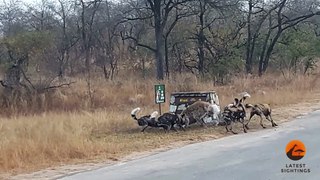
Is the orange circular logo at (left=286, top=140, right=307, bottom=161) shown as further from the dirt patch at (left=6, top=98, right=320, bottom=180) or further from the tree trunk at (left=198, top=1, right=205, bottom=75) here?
the tree trunk at (left=198, top=1, right=205, bottom=75)

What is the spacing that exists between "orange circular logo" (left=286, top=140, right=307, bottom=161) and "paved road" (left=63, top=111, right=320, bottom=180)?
11 centimetres

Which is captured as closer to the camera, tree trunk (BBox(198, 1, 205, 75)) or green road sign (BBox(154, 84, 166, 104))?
green road sign (BBox(154, 84, 166, 104))

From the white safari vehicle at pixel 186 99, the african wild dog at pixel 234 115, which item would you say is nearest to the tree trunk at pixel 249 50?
the white safari vehicle at pixel 186 99

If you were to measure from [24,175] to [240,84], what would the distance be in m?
18.1

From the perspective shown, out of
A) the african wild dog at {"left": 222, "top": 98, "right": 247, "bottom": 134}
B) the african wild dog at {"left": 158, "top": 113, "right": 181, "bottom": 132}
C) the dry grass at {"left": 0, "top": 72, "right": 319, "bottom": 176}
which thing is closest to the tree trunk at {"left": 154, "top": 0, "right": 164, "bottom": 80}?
the dry grass at {"left": 0, "top": 72, "right": 319, "bottom": 176}

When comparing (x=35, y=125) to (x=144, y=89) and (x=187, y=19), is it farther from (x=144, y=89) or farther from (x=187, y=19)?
(x=187, y=19)

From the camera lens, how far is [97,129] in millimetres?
14977

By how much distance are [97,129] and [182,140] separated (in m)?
3.28

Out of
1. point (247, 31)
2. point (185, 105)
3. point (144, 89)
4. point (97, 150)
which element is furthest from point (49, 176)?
point (247, 31)

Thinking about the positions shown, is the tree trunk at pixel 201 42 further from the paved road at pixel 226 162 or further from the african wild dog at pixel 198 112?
the paved road at pixel 226 162

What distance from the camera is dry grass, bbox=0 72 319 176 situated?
10734 mm

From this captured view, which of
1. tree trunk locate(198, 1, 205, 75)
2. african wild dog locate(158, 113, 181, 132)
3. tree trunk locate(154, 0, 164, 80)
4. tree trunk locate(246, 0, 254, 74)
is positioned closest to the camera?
african wild dog locate(158, 113, 181, 132)

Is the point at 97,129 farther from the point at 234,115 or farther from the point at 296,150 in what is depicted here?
the point at 296,150

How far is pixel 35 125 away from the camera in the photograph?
14.8m
